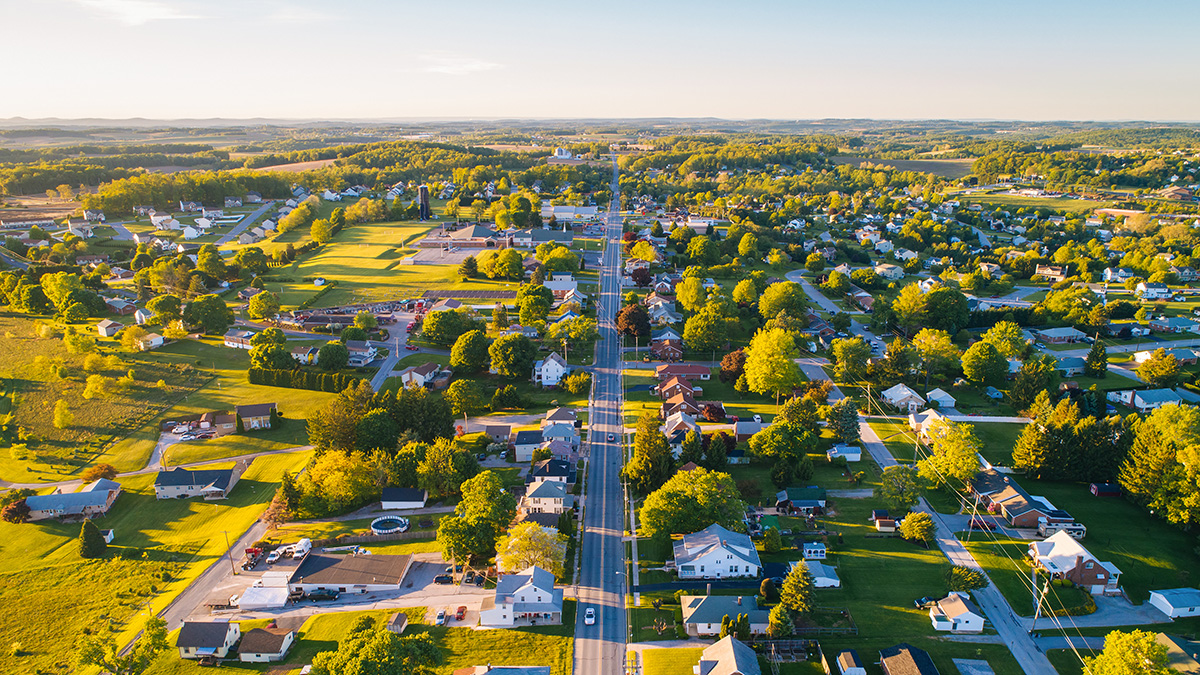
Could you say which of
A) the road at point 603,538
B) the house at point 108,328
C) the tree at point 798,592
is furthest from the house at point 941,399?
the house at point 108,328

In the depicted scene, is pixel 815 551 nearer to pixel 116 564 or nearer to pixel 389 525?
pixel 389 525

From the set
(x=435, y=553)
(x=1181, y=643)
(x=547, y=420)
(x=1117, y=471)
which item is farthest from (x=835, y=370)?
(x=435, y=553)

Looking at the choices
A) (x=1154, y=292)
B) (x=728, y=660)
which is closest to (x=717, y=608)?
(x=728, y=660)

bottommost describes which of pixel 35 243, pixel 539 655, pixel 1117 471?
pixel 539 655

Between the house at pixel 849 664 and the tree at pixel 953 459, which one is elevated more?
the tree at pixel 953 459

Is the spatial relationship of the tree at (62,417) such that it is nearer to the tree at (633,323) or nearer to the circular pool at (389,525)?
the circular pool at (389,525)

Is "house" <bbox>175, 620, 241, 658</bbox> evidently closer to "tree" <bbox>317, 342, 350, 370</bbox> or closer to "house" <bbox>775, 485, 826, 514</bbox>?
"house" <bbox>775, 485, 826, 514</bbox>

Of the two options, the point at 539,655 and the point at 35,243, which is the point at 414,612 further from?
the point at 35,243
